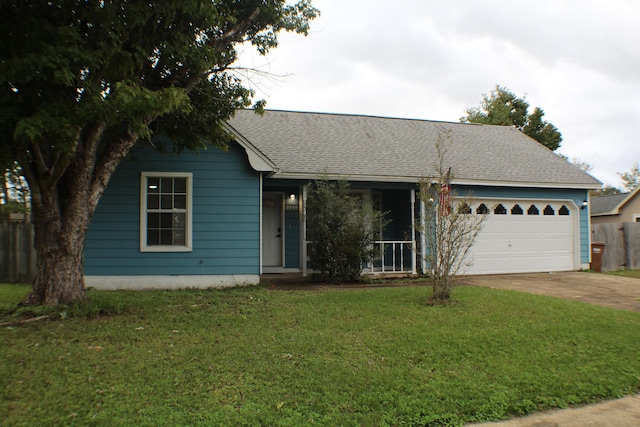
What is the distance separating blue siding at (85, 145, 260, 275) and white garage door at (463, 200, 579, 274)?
21.5 feet

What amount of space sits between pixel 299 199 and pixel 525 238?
6.87 meters

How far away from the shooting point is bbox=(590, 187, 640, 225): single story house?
2309cm

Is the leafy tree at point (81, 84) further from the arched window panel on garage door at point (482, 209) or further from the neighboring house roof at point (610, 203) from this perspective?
the neighboring house roof at point (610, 203)

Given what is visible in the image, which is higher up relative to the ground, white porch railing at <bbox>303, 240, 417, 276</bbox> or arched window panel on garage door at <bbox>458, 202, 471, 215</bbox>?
arched window panel on garage door at <bbox>458, 202, 471, 215</bbox>

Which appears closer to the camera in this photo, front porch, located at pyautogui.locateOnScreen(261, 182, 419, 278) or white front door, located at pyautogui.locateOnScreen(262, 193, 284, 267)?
front porch, located at pyautogui.locateOnScreen(261, 182, 419, 278)

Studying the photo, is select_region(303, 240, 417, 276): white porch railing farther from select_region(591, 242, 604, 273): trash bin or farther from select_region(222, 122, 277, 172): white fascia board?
select_region(591, 242, 604, 273): trash bin

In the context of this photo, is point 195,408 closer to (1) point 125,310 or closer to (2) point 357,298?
(1) point 125,310

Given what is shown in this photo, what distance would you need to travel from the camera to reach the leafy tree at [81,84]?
5.68 meters

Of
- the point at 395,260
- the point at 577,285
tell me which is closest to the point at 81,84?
the point at 395,260

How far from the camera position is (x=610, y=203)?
81.0ft

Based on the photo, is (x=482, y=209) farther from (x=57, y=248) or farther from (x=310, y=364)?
(x=57, y=248)

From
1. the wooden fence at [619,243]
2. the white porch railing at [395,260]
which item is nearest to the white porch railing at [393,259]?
the white porch railing at [395,260]

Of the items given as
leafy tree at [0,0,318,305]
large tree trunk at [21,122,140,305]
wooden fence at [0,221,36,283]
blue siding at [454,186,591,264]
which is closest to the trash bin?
blue siding at [454,186,591,264]

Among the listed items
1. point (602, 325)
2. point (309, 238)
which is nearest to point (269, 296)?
point (309, 238)
